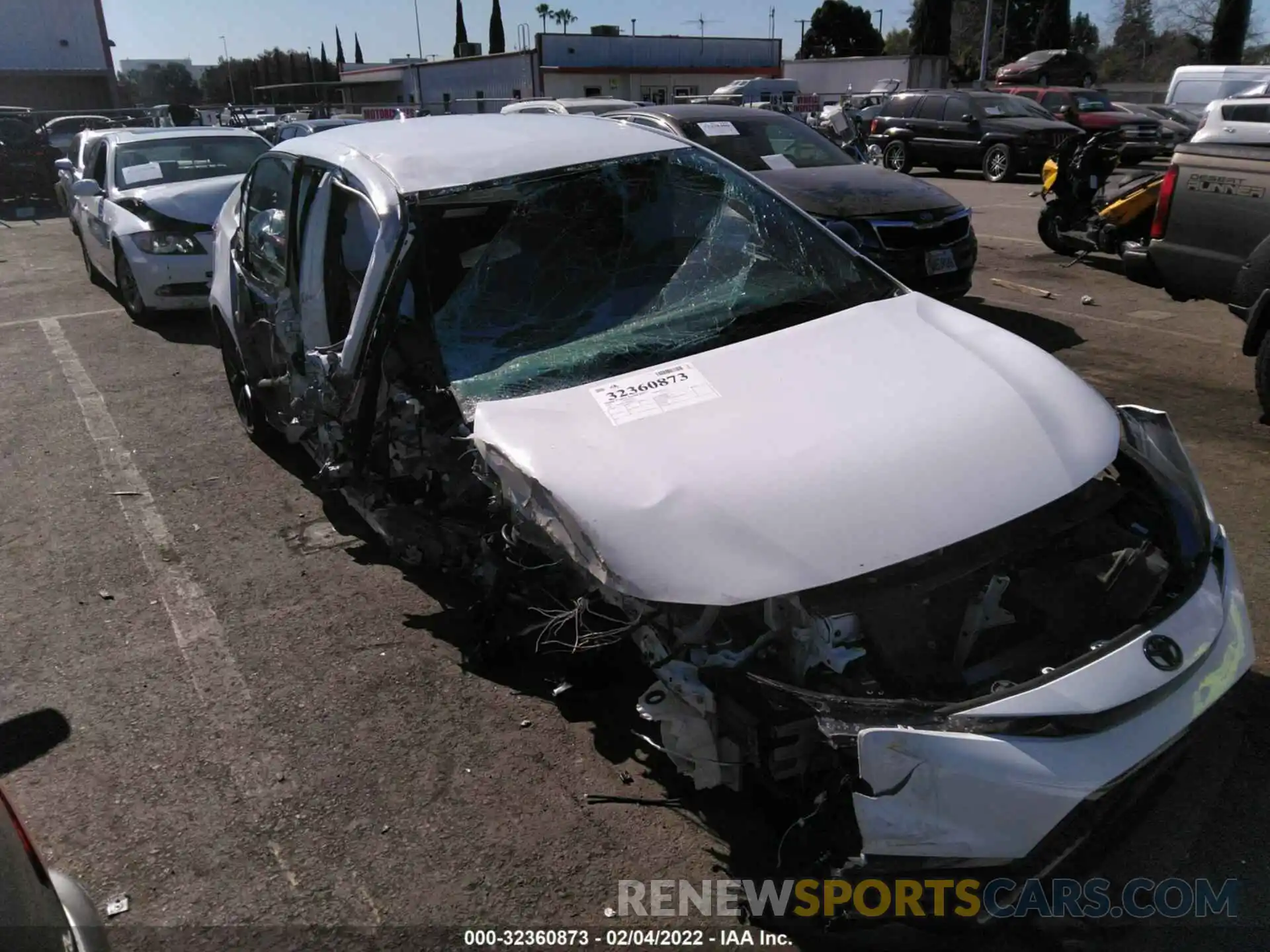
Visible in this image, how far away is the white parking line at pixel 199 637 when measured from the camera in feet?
9.97

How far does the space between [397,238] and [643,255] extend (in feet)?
3.20

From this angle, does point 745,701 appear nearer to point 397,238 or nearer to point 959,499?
point 959,499

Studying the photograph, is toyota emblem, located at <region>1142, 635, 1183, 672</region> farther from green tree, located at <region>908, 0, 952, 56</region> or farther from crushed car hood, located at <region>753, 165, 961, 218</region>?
green tree, located at <region>908, 0, 952, 56</region>

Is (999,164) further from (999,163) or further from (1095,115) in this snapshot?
(1095,115)

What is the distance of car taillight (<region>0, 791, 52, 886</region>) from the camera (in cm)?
168

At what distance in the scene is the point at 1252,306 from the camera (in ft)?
17.7

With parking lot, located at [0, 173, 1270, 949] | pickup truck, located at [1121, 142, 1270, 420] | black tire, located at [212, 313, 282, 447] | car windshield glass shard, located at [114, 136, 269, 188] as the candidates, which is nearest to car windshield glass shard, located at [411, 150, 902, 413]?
parking lot, located at [0, 173, 1270, 949]

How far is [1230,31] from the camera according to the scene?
124 feet

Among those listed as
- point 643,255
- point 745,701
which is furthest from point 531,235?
point 745,701

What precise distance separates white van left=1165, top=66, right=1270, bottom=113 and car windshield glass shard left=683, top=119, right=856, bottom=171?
501 inches

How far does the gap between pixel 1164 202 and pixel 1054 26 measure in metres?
53.5

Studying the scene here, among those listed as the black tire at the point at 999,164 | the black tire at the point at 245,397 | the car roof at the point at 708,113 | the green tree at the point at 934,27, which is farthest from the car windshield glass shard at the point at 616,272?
the green tree at the point at 934,27

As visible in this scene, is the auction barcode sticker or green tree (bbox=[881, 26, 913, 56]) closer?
the auction barcode sticker

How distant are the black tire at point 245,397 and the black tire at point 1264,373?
18.5 feet
